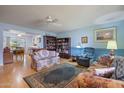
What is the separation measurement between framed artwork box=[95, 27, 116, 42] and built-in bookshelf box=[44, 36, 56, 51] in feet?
11.5

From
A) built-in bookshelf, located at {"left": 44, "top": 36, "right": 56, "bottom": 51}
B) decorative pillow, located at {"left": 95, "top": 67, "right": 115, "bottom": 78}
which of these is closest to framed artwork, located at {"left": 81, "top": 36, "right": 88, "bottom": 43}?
built-in bookshelf, located at {"left": 44, "top": 36, "right": 56, "bottom": 51}

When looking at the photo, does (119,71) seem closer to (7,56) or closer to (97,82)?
(97,82)

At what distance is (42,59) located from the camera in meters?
4.29

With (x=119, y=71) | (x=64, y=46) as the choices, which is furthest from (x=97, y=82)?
(x=64, y=46)

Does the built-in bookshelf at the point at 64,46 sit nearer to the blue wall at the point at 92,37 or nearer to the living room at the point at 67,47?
the living room at the point at 67,47

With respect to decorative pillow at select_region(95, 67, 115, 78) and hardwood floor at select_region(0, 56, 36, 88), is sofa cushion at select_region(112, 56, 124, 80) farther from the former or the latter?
hardwood floor at select_region(0, 56, 36, 88)

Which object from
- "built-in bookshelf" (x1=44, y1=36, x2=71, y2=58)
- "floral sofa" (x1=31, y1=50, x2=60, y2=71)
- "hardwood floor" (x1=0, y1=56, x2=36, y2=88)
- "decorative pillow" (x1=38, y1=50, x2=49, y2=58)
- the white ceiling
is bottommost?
"hardwood floor" (x1=0, y1=56, x2=36, y2=88)

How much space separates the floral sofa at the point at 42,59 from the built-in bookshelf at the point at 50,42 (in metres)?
2.24

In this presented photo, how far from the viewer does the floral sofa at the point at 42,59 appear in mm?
3980

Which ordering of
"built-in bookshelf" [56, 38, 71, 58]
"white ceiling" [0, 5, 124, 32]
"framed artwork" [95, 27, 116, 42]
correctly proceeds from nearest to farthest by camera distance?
1. "white ceiling" [0, 5, 124, 32]
2. "framed artwork" [95, 27, 116, 42]
3. "built-in bookshelf" [56, 38, 71, 58]

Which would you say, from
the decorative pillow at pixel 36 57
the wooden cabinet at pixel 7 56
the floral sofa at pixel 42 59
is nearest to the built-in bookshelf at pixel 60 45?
the floral sofa at pixel 42 59

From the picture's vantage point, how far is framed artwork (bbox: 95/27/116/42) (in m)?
4.58
